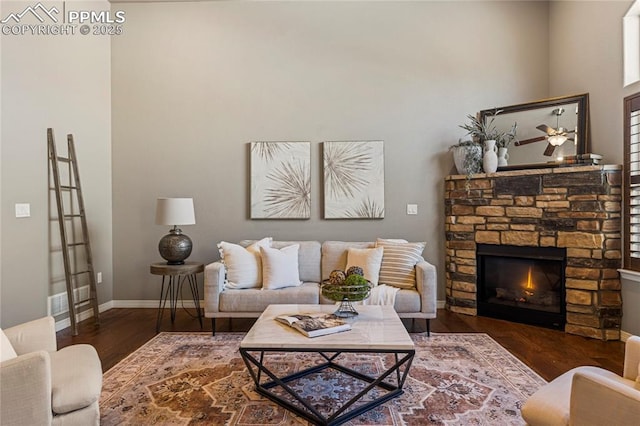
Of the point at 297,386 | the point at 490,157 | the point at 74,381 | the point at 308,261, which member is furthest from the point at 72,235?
the point at 490,157

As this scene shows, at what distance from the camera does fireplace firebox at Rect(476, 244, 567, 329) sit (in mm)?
3826

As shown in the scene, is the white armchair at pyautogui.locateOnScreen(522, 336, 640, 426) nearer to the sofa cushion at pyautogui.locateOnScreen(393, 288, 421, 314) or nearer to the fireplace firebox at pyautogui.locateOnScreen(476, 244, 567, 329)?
the sofa cushion at pyautogui.locateOnScreen(393, 288, 421, 314)

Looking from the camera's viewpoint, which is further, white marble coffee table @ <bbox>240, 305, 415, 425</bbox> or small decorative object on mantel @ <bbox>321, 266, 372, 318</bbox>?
small decorative object on mantel @ <bbox>321, 266, 372, 318</bbox>

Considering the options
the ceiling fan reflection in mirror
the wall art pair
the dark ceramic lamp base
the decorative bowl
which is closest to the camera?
the decorative bowl

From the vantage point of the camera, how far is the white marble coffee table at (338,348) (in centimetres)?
206

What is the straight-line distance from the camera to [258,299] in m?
3.56

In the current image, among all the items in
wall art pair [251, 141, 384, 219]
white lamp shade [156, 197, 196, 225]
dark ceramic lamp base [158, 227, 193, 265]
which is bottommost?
dark ceramic lamp base [158, 227, 193, 265]

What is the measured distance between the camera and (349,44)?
182 inches

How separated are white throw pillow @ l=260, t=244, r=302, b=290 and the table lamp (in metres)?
0.88

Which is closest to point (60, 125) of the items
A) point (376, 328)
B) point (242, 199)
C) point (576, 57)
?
point (242, 199)

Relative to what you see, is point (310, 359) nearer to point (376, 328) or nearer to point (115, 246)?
point (376, 328)

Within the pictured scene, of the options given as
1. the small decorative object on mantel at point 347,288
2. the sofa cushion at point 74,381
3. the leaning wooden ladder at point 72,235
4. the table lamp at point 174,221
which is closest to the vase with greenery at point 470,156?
the small decorative object on mantel at point 347,288

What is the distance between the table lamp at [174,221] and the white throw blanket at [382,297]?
2.01 m

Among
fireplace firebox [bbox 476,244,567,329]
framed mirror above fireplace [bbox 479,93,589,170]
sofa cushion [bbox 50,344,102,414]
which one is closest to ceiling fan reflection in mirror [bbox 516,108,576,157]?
framed mirror above fireplace [bbox 479,93,589,170]
